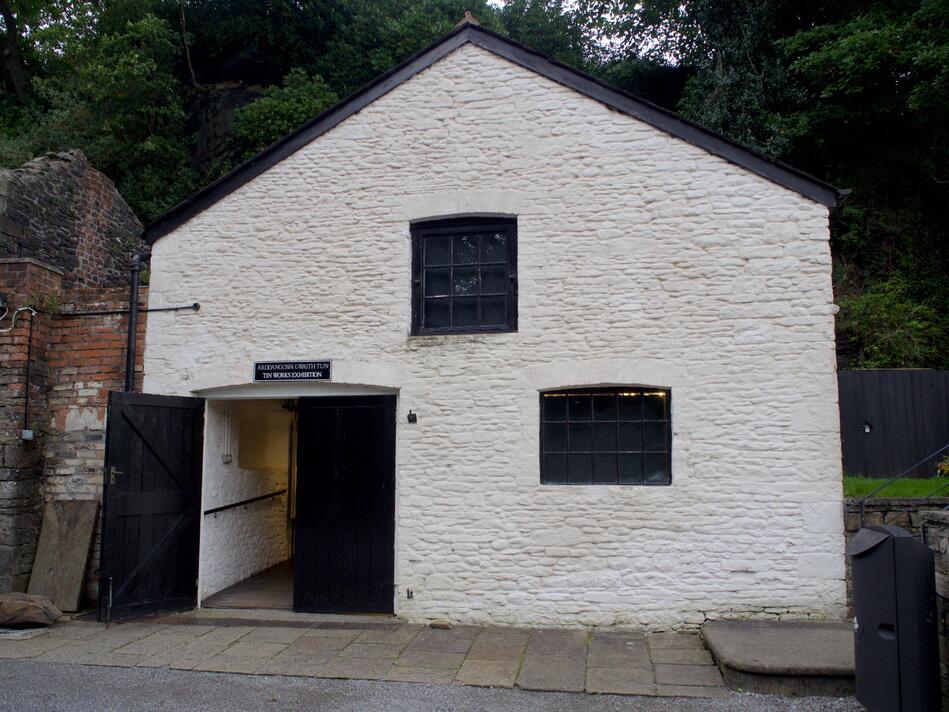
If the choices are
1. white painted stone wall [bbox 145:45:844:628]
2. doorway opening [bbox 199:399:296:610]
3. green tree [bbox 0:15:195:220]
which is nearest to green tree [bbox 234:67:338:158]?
green tree [bbox 0:15:195:220]

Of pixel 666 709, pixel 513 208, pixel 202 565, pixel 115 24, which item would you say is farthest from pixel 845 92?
pixel 115 24

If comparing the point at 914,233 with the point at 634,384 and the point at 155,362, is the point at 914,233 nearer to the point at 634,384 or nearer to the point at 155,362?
the point at 634,384

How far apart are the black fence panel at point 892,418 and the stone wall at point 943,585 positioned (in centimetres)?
433

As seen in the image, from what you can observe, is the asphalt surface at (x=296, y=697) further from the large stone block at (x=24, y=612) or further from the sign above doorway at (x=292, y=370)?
the sign above doorway at (x=292, y=370)

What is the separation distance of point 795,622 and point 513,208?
5148 millimetres

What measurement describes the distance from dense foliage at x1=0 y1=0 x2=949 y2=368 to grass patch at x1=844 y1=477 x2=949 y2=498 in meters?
4.07

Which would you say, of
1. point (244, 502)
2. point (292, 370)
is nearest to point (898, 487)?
point (292, 370)

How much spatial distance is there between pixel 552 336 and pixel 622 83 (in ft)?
44.5

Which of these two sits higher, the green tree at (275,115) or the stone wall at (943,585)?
the green tree at (275,115)

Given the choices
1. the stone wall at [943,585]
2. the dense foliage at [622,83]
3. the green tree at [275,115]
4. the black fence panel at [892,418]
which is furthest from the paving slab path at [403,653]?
the green tree at [275,115]

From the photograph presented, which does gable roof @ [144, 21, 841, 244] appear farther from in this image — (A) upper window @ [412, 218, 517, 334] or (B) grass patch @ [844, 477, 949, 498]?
(B) grass patch @ [844, 477, 949, 498]

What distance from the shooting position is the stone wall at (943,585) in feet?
15.8

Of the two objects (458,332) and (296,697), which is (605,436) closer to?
(458,332)

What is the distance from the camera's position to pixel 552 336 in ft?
25.6
